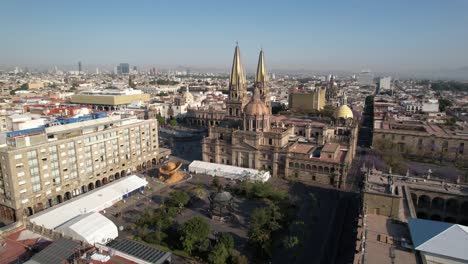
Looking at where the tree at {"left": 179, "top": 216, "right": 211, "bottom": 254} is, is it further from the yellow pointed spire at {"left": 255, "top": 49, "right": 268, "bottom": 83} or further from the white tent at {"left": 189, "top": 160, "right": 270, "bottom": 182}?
the yellow pointed spire at {"left": 255, "top": 49, "right": 268, "bottom": 83}

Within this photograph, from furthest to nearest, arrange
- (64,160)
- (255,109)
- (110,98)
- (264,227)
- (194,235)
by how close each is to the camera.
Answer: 1. (110,98)
2. (255,109)
3. (64,160)
4. (264,227)
5. (194,235)

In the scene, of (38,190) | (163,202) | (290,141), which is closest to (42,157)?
(38,190)

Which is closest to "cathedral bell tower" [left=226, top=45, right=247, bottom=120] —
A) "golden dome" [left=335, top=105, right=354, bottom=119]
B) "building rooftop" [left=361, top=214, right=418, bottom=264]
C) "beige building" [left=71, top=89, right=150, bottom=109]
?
"golden dome" [left=335, top=105, right=354, bottom=119]

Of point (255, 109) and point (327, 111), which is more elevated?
point (255, 109)

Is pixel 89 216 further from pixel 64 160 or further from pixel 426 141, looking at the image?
pixel 426 141

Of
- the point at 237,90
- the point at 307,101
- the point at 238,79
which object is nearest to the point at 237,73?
the point at 238,79

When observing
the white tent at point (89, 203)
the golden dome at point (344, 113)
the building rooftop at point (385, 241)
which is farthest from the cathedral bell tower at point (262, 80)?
the building rooftop at point (385, 241)

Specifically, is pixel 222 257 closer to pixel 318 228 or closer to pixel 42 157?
pixel 318 228
